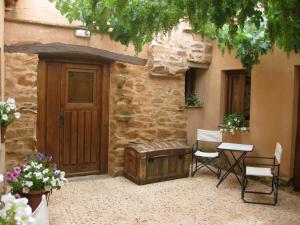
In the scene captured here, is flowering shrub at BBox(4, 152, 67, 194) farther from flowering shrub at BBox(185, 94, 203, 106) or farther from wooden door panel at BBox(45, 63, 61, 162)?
flowering shrub at BBox(185, 94, 203, 106)

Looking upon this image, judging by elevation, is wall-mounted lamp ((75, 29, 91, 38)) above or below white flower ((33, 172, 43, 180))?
above

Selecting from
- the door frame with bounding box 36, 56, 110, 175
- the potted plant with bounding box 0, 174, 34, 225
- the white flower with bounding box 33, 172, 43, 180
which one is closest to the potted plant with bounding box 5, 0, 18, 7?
the door frame with bounding box 36, 56, 110, 175

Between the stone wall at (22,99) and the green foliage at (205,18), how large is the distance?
2.75 ft

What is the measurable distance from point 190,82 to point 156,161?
210cm

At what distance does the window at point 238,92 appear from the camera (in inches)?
199

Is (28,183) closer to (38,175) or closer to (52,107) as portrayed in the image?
(38,175)

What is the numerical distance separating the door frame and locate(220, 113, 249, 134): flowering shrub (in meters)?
1.90

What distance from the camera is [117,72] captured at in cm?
455

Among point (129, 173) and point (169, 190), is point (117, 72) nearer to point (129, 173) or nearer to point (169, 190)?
point (129, 173)

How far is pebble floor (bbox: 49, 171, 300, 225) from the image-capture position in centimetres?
316

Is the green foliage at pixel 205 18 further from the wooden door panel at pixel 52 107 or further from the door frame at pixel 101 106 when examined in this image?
the wooden door panel at pixel 52 107

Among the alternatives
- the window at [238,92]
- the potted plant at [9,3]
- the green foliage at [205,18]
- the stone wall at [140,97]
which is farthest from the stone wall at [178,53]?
the potted plant at [9,3]

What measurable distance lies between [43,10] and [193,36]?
252 centimetres

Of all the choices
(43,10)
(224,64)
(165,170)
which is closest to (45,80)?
(43,10)
